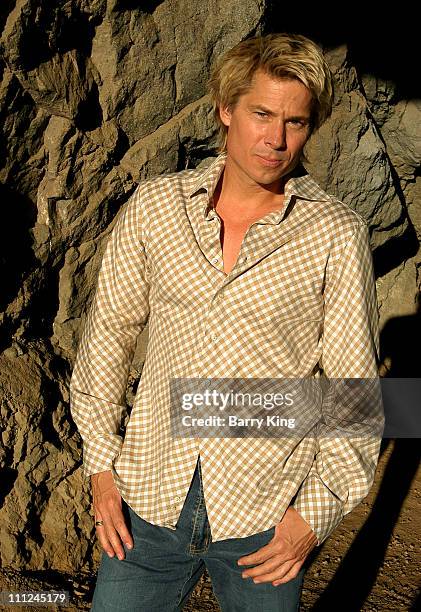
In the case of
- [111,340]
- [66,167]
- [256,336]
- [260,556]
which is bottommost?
[260,556]

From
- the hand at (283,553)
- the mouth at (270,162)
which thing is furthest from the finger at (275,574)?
the mouth at (270,162)

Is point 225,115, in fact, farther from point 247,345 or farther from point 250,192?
point 247,345

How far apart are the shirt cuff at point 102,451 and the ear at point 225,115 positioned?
0.84 m

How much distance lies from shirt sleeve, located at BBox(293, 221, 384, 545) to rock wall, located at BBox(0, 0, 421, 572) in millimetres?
1546

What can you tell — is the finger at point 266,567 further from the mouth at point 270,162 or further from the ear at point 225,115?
the ear at point 225,115

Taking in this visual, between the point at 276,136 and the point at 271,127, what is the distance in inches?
1.1

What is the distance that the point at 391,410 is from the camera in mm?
4883

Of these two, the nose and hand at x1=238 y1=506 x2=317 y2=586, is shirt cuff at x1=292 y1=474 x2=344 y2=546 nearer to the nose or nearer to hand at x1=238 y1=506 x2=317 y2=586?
hand at x1=238 y1=506 x2=317 y2=586

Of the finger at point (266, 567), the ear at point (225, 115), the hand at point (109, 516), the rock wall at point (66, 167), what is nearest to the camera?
the finger at point (266, 567)

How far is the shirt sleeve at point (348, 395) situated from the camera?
187cm

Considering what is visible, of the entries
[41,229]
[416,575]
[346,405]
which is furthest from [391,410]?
[346,405]

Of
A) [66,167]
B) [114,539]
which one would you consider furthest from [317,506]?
[66,167]

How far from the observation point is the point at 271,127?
6.22 ft

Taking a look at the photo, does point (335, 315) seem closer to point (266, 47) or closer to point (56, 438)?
point (266, 47)
